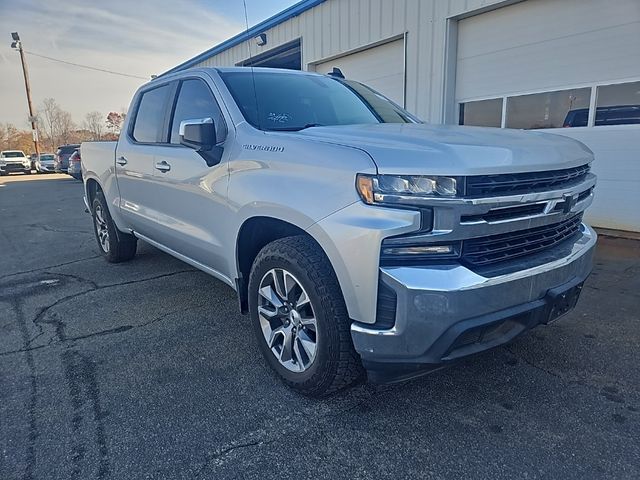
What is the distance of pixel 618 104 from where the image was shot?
5926 millimetres

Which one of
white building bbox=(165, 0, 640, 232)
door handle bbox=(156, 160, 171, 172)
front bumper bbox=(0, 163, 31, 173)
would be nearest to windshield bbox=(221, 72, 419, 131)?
door handle bbox=(156, 160, 171, 172)

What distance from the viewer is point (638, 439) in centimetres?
214

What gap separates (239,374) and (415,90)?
686 cm

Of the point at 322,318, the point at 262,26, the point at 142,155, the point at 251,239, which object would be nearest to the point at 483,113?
the point at 142,155

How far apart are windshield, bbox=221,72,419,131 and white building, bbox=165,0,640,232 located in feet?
10.8

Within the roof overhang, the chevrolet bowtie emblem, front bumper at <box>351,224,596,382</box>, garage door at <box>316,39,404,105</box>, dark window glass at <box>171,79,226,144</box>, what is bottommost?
front bumper at <box>351,224,596,382</box>

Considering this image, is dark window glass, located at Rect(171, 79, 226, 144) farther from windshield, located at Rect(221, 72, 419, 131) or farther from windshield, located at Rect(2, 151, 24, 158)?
windshield, located at Rect(2, 151, 24, 158)

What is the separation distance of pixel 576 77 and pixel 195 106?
5.57 m

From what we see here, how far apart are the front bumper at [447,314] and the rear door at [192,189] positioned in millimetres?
1438

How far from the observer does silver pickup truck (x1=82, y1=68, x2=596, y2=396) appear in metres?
1.90

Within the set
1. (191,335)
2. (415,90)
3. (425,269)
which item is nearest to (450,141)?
(425,269)

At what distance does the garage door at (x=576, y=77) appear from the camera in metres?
5.81

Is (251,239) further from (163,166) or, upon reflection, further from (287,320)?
(163,166)

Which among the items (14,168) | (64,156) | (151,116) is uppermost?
(151,116)
